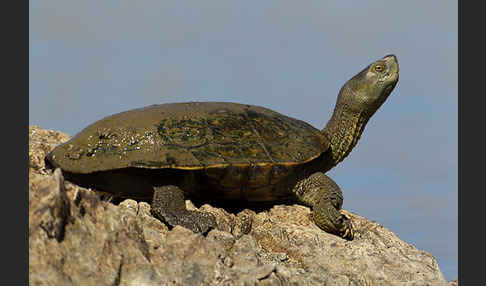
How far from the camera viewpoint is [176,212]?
5.12m

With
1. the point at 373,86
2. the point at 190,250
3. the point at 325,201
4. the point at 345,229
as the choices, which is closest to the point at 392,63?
the point at 373,86

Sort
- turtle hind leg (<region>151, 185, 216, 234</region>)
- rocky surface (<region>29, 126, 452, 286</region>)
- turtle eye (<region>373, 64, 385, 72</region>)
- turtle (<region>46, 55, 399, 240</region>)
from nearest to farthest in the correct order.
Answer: rocky surface (<region>29, 126, 452, 286</region>) < turtle hind leg (<region>151, 185, 216, 234</region>) < turtle (<region>46, 55, 399, 240</region>) < turtle eye (<region>373, 64, 385, 72</region>)

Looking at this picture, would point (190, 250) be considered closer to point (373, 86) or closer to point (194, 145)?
point (194, 145)

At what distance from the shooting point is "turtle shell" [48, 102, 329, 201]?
529 centimetres

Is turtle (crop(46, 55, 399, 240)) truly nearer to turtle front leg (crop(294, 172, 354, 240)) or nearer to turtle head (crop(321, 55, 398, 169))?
turtle front leg (crop(294, 172, 354, 240))

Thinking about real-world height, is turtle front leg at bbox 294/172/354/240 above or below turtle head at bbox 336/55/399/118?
below

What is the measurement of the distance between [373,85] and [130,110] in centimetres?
317

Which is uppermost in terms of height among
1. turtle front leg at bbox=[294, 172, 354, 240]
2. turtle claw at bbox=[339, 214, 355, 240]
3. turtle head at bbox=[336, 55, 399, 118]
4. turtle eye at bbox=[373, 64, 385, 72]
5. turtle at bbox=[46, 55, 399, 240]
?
turtle eye at bbox=[373, 64, 385, 72]

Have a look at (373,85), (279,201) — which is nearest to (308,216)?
(279,201)

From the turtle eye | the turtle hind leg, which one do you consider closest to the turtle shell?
A: the turtle hind leg

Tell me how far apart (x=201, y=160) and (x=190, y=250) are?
1469 millimetres

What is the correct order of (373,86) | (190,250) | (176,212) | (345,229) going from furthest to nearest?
1. (373,86)
2. (345,229)
3. (176,212)
4. (190,250)

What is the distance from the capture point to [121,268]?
3482 mm

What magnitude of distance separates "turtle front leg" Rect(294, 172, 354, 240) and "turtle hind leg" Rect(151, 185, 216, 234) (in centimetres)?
146
